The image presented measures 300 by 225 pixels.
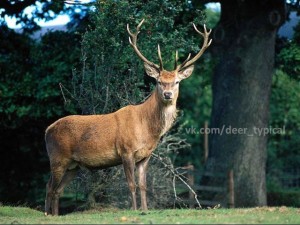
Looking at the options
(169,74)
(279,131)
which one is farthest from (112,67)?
(279,131)

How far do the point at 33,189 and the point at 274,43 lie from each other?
7.85 meters

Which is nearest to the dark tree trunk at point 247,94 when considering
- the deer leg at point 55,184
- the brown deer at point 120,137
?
the brown deer at point 120,137

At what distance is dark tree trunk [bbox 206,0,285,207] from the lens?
56.2 feet

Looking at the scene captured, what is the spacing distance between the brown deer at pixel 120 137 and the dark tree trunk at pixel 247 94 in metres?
5.23

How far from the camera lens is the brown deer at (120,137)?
38.0 ft

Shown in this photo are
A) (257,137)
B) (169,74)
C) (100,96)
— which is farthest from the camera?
(257,137)

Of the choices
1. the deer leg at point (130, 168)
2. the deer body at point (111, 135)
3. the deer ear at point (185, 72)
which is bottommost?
the deer leg at point (130, 168)

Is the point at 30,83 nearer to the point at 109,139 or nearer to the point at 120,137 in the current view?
the point at 109,139

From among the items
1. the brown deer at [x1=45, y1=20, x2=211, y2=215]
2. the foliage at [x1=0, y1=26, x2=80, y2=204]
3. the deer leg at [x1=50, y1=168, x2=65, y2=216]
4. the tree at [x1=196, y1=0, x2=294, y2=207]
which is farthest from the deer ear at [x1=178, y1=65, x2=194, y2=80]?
the tree at [x1=196, y1=0, x2=294, y2=207]

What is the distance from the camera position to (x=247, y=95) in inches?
682

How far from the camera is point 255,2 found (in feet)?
56.7

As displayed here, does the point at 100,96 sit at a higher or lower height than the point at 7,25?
lower

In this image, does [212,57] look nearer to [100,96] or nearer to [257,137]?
[257,137]

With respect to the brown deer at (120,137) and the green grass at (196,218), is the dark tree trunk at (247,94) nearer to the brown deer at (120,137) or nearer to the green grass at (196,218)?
the brown deer at (120,137)
